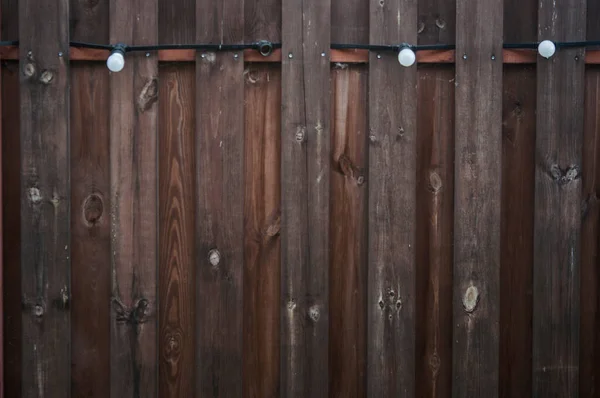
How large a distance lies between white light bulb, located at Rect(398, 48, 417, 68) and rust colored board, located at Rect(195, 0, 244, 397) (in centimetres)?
63

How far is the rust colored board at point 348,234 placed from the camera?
250 centimetres

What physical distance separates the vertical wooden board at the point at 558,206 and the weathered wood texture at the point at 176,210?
1414mm

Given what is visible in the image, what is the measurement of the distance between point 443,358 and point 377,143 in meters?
0.94

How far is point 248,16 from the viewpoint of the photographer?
97.8 inches

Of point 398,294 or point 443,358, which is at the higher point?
point 398,294

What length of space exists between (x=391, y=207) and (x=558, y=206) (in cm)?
68

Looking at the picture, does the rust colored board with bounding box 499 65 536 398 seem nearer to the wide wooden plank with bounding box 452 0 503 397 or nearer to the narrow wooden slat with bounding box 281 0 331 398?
the wide wooden plank with bounding box 452 0 503 397

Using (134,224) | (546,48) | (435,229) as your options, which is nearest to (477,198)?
(435,229)

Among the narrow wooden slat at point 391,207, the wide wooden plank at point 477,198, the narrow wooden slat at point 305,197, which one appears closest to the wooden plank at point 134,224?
the narrow wooden slat at point 305,197

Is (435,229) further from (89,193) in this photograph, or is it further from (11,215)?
(11,215)

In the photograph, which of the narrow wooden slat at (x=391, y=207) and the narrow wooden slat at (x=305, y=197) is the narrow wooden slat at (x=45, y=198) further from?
the narrow wooden slat at (x=391, y=207)

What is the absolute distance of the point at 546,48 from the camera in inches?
95.0

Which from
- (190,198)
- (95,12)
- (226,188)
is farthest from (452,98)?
(95,12)

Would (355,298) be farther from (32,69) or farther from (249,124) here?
(32,69)
